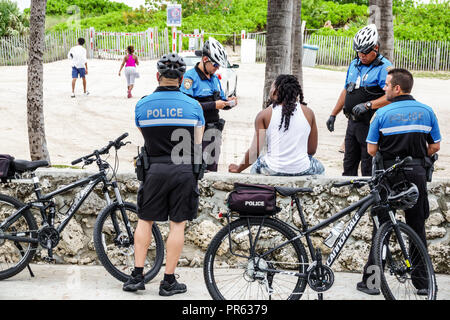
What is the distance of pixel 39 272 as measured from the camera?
5.75 meters

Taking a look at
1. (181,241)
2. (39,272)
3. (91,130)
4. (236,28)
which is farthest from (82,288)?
(236,28)

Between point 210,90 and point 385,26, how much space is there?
6.02 metres

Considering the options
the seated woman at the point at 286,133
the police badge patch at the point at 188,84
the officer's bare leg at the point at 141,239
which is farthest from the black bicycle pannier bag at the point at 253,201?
the police badge patch at the point at 188,84

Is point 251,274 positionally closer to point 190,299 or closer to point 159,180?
point 190,299

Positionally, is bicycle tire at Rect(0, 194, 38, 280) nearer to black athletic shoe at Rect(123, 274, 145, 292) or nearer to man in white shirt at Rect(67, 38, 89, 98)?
black athletic shoe at Rect(123, 274, 145, 292)

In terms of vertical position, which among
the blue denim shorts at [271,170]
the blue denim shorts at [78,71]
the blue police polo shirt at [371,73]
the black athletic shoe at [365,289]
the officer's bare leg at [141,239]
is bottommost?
the black athletic shoe at [365,289]

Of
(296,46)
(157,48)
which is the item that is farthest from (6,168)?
(157,48)

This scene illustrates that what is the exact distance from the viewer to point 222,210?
5906 millimetres

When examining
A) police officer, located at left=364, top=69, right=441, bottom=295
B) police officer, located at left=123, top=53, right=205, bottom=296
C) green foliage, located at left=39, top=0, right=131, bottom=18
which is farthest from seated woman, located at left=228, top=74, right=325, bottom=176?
green foliage, located at left=39, top=0, right=131, bottom=18

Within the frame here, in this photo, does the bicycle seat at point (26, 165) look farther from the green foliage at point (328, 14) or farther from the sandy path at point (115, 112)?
the green foliage at point (328, 14)

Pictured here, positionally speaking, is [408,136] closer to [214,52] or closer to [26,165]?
[214,52]

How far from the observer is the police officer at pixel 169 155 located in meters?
4.95

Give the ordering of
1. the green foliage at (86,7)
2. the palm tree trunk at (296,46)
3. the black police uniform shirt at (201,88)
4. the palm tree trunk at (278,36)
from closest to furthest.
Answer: the black police uniform shirt at (201,88)
the palm tree trunk at (278,36)
the palm tree trunk at (296,46)
the green foliage at (86,7)

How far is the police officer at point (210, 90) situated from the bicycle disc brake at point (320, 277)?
2.45 metres
